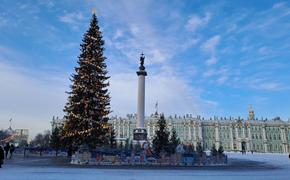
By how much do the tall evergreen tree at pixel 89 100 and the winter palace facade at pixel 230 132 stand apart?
302 feet

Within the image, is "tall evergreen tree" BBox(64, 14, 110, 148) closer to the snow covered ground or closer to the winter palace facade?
the snow covered ground

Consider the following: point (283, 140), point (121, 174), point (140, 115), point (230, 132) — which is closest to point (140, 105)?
point (140, 115)

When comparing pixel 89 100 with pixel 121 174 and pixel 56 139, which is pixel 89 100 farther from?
pixel 56 139

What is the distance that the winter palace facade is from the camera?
123 m

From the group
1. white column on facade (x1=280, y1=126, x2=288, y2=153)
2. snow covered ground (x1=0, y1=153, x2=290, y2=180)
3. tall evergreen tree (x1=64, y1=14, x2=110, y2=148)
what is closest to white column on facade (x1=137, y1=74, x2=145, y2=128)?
tall evergreen tree (x1=64, y1=14, x2=110, y2=148)

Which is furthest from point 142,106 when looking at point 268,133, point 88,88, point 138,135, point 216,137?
point 268,133

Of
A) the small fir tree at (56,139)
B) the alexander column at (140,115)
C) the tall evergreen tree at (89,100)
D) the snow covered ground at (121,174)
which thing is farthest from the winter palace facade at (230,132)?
the snow covered ground at (121,174)

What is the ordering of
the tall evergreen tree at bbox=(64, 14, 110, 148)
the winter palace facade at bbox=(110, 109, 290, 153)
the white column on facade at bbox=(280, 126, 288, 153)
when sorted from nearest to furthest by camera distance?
the tall evergreen tree at bbox=(64, 14, 110, 148), the white column on facade at bbox=(280, 126, 288, 153), the winter palace facade at bbox=(110, 109, 290, 153)

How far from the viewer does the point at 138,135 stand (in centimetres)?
3922

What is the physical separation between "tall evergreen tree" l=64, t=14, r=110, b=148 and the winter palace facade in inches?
3626

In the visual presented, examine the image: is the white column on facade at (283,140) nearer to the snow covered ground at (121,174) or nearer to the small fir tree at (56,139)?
the small fir tree at (56,139)

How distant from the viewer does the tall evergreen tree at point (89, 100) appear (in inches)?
1152

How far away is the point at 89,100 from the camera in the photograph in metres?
30.2

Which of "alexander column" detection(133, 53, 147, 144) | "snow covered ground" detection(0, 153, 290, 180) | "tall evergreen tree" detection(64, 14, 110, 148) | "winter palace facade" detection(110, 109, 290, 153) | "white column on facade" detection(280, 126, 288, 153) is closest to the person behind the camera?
"snow covered ground" detection(0, 153, 290, 180)
